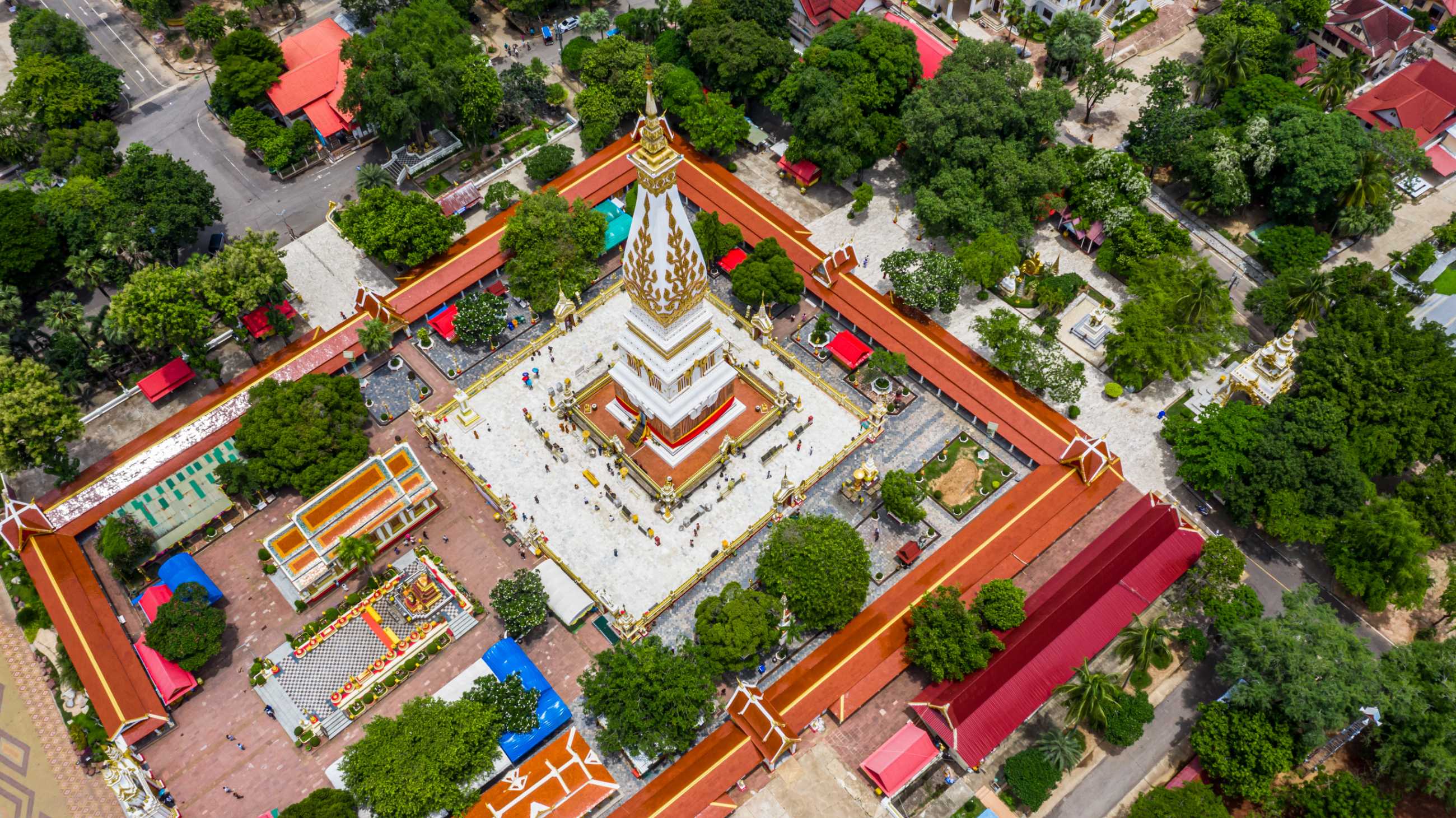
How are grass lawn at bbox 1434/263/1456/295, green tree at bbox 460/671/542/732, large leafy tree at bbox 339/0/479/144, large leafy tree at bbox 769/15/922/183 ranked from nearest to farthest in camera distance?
green tree at bbox 460/671/542/732 < grass lawn at bbox 1434/263/1456/295 < large leafy tree at bbox 769/15/922/183 < large leafy tree at bbox 339/0/479/144

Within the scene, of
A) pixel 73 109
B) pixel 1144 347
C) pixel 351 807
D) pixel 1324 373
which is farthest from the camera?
pixel 73 109

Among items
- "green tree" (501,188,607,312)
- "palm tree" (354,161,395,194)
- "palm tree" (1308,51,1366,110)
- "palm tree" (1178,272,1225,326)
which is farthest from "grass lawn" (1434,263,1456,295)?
"palm tree" (354,161,395,194)

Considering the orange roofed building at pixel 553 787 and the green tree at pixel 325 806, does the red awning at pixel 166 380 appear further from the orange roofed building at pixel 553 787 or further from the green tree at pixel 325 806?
the orange roofed building at pixel 553 787

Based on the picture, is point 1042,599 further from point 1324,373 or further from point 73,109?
point 73,109

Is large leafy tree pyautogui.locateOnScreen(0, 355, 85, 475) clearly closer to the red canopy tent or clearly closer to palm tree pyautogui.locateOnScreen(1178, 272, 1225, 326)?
the red canopy tent

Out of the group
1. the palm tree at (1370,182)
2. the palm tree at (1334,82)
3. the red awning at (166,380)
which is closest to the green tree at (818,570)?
the red awning at (166,380)

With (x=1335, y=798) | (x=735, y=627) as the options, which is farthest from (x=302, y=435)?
(x=1335, y=798)

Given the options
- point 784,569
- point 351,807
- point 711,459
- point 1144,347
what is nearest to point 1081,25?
point 1144,347
